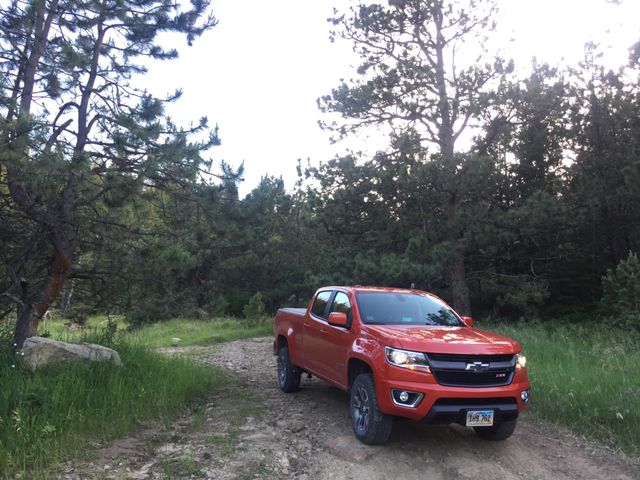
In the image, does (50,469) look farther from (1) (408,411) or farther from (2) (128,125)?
(2) (128,125)

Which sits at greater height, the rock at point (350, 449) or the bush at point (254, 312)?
the rock at point (350, 449)

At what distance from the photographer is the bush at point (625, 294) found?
550 inches

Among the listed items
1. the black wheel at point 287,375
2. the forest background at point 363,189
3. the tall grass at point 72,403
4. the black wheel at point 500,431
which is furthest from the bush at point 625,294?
the tall grass at point 72,403

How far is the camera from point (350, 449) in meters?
5.80

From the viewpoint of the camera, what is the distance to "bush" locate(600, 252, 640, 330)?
14.0 meters

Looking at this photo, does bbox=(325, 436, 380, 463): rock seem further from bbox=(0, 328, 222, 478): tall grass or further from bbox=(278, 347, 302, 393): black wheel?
bbox=(278, 347, 302, 393): black wheel

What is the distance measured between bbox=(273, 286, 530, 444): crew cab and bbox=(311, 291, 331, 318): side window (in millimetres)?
841

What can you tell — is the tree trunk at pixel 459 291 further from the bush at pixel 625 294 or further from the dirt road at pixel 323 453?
the dirt road at pixel 323 453

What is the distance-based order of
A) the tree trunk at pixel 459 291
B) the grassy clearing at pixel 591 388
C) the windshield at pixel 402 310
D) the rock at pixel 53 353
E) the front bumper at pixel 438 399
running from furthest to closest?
the tree trunk at pixel 459 291 < the rock at pixel 53 353 < the windshield at pixel 402 310 < the grassy clearing at pixel 591 388 < the front bumper at pixel 438 399

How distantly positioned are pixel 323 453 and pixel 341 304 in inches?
87.0

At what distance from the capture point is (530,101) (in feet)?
57.5

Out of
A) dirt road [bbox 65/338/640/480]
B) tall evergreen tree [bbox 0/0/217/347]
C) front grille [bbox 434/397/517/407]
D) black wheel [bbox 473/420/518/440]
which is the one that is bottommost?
dirt road [bbox 65/338/640/480]

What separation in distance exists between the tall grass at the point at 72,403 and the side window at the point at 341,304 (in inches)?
103

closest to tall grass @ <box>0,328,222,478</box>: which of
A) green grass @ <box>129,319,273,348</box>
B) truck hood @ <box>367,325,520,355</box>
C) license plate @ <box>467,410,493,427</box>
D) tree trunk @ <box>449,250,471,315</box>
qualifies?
truck hood @ <box>367,325,520,355</box>
